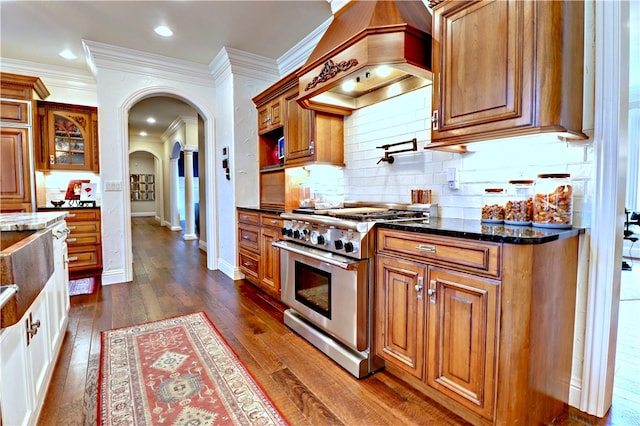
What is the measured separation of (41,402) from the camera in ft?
5.28

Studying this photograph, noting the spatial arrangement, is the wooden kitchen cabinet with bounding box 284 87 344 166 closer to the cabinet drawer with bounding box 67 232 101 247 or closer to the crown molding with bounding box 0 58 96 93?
the cabinet drawer with bounding box 67 232 101 247

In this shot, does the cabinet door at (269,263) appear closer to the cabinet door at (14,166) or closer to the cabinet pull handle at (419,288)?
the cabinet pull handle at (419,288)

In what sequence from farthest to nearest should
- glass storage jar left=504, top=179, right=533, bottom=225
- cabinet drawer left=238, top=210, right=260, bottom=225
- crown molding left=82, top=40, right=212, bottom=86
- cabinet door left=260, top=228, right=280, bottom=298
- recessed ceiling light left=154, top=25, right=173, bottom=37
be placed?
crown molding left=82, top=40, right=212, bottom=86, cabinet drawer left=238, top=210, right=260, bottom=225, recessed ceiling light left=154, top=25, right=173, bottom=37, cabinet door left=260, top=228, right=280, bottom=298, glass storage jar left=504, top=179, right=533, bottom=225

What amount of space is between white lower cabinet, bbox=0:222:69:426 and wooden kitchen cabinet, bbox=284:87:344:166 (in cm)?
202

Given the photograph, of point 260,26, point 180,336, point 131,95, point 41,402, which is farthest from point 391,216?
point 131,95

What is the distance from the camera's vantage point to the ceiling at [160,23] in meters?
3.00

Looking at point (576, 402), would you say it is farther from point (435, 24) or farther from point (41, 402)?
point (41, 402)

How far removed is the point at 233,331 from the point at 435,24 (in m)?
2.50

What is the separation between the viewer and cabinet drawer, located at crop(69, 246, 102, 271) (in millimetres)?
4200

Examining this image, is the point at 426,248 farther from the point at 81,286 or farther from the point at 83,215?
the point at 83,215

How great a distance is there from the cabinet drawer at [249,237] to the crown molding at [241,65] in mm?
1961

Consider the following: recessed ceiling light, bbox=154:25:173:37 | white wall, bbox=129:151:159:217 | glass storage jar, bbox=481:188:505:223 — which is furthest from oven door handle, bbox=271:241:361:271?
white wall, bbox=129:151:159:217

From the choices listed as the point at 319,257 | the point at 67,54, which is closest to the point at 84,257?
the point at 67,54

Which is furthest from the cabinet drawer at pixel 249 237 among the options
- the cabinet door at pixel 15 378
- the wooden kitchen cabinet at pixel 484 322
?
the cabinet door at pixel 15 378
